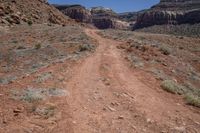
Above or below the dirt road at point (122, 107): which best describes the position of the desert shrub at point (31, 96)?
above

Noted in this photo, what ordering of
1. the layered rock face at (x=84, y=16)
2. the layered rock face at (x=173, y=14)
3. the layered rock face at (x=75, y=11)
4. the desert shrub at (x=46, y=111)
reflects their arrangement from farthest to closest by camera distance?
the layered rock face at (x=84, y=16)
the layered rock face at (x=75, y=11)
the layered rock face at (x=173, y=14)
the desert shrub at (x=46, y=111)

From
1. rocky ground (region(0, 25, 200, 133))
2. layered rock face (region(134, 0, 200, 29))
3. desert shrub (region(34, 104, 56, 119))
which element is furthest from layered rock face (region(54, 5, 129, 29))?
desert shrub (region(34, 104, 56, 119))

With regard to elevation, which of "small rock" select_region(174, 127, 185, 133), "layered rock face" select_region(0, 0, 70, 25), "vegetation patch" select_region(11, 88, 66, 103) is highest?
"layered rock face" select_region(0, 0, 70, 25)

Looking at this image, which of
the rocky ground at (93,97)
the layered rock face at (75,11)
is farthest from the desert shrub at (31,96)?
the layered rock face at (75,11)

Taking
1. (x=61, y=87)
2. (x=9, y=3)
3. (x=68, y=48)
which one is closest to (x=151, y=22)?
(x=9, y=3)

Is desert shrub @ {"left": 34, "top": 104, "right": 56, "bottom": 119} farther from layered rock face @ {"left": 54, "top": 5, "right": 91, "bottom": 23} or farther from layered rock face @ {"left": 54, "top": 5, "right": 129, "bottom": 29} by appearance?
layered rock face @ {"left": 54, "top": 5, "right": 91, "bottom": 23}

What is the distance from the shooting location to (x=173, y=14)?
150m

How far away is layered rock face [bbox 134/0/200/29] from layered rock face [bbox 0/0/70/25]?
278ft

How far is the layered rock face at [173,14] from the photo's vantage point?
5445 inches

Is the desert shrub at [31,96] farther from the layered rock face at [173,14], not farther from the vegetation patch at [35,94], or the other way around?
the layered rock face at [173,14]

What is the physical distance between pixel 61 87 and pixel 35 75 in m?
2.41

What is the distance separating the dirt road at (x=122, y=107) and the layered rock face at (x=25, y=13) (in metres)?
33.3

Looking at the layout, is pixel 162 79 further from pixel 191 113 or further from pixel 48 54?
pixel 48 54

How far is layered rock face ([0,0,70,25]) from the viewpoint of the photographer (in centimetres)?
4581
